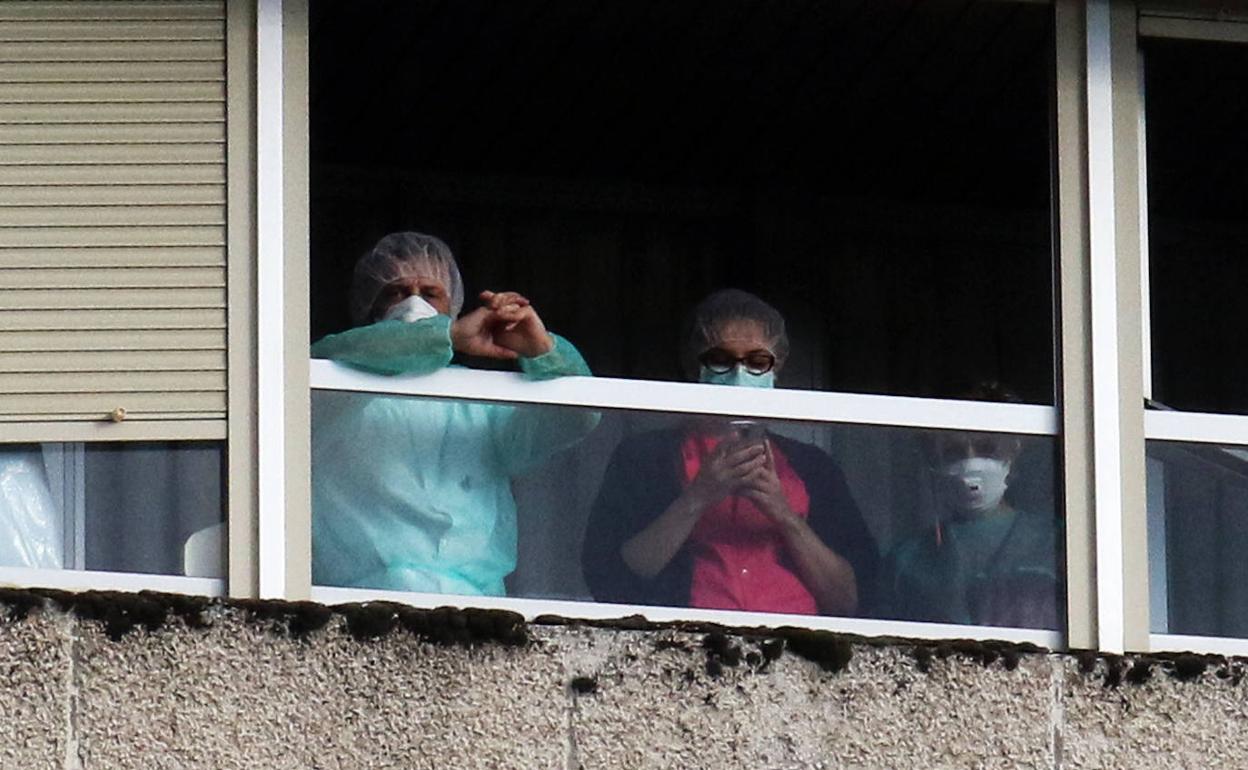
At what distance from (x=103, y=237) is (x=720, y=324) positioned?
4.73ft

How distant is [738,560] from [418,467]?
2.34 feet

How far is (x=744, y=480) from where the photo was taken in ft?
22.2

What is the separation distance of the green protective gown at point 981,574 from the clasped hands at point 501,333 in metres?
0.91

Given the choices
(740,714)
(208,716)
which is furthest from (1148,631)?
(208,716)

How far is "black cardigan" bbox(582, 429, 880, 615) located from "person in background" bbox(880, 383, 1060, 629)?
10 cm

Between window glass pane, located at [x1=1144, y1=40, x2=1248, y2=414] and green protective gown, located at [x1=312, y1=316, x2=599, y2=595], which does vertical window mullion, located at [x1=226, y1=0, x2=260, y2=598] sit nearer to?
green protective gown, located at [x1=312, y1=316, x2=599, y2=595]

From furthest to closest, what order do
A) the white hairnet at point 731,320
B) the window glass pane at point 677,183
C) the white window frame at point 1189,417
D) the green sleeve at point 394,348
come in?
the window glass pane at point 677,183, the white hairnet at point 731,320, the white window frame at point 1189,417, the green sleeve at point 394,348

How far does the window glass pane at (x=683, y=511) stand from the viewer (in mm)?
6547

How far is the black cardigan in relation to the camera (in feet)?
21.7

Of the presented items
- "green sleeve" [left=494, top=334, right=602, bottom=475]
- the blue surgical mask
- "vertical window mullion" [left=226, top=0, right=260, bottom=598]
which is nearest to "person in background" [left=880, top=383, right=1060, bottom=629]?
the blue surgical mask

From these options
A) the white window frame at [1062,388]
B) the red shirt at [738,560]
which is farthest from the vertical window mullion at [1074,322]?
the red shirt at [738,560]

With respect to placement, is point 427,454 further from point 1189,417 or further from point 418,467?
point 1189,417

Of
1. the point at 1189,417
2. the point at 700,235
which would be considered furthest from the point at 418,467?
the point at 700,235

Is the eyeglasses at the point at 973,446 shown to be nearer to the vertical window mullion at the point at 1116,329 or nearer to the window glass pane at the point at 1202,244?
the vertical window mullion at the point at 1116,329
